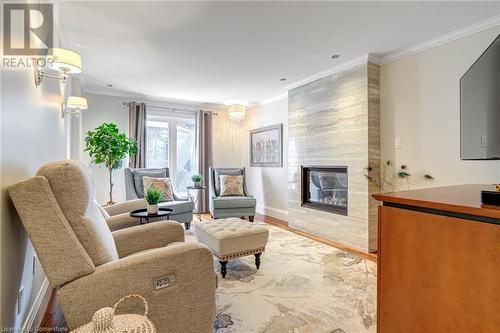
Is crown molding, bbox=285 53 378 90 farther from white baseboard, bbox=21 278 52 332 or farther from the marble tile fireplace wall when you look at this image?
white baseboard, bbox=21 278 52 332

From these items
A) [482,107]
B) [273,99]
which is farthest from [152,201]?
[273,99]

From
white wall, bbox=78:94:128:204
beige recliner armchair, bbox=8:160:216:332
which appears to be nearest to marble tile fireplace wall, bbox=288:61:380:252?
beige recliner armchair, bbox=8:160:216:332

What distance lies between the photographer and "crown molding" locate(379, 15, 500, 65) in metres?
2.30

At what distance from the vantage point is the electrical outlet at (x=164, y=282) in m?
1.20

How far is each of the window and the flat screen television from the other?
4661 mm

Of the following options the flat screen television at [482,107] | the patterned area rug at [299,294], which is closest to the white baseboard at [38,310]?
the patterned area rug at [299,294]

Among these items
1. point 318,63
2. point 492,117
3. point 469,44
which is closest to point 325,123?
point 318,63

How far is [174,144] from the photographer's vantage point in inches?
218

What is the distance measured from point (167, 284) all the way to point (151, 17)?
7.30 ft

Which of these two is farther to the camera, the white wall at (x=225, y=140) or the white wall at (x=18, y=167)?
the white wall at (x=225, y=140)

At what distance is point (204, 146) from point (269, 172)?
1.52m

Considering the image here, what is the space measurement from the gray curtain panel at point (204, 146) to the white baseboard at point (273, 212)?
1170 millimetres

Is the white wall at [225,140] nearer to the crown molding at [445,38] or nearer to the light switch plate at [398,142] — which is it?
the crown molding at [445,38]

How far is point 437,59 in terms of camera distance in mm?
2684
